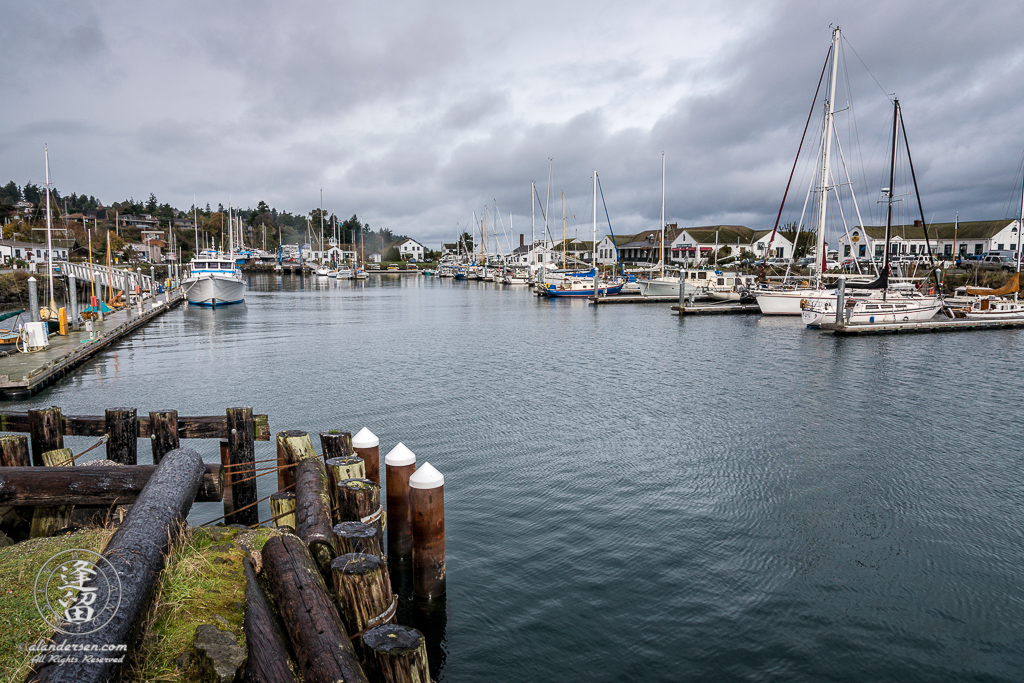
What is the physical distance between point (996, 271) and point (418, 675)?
3116 inches

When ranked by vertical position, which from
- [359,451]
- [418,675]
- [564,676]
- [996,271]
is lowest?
[564,676]

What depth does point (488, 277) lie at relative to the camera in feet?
376

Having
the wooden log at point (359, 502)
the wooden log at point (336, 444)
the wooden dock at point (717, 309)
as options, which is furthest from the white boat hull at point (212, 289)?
the wooden log at point (359, 502)

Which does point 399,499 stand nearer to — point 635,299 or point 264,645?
point 264,645

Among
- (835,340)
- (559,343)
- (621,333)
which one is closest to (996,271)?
(835,340)

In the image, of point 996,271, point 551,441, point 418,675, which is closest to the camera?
point 418,675

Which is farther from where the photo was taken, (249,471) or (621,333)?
(621,333)

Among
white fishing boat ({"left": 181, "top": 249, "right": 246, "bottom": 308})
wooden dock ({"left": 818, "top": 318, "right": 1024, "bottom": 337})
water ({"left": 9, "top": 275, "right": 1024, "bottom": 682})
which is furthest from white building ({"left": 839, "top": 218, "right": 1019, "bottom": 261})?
white fishing boat ({"left": 181, "top": 249, "right": 246, "bottom": 308})

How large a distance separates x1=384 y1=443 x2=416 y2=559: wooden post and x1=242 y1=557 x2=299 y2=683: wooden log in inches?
117

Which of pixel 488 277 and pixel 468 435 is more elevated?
pixel 488 277

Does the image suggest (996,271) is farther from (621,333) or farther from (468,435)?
(468,435)

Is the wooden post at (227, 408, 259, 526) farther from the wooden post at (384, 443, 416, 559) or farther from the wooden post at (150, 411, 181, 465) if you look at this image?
the wooden post at (384, 443, 416, 559)

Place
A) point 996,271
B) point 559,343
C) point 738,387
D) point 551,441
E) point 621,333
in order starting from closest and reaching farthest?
point 551,441 < point 738,387 < point 559,343 < point 621,333 < point 996,271

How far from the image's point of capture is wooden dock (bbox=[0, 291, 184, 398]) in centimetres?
1941
